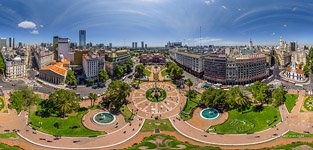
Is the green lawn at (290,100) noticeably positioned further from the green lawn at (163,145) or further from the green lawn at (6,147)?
the green lawn at (6,147)

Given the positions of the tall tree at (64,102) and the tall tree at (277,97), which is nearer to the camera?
the tall tree at (64,102)

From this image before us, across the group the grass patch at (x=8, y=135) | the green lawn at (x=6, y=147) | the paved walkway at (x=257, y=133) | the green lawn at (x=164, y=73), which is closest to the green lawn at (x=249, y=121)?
the paved walkway at (x=257, y=133)

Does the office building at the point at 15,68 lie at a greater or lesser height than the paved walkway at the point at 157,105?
greater

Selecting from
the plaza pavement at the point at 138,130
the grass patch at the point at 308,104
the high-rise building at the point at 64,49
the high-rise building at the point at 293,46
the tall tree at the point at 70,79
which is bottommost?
the plaza pavement at the point at 138,130

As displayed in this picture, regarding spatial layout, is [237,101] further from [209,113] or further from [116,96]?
[116,96]

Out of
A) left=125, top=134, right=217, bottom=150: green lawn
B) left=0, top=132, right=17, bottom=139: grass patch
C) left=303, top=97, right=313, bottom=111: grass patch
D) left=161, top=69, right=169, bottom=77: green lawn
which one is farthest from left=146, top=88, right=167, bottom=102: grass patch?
left=303, top=97, right=313, bottom=111: grass patch

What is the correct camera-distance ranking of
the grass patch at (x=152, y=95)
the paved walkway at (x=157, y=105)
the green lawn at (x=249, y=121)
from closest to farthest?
the green lawn at (x=249, y=121) → the paved walkway at (x=157, y=105) → the grass patch at (x=152, y=95)

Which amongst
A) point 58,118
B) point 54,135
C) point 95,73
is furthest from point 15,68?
point 54,135

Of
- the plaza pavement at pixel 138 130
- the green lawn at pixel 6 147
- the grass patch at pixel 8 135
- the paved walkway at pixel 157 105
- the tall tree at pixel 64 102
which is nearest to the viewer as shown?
the green lawn at pixel 6 147
